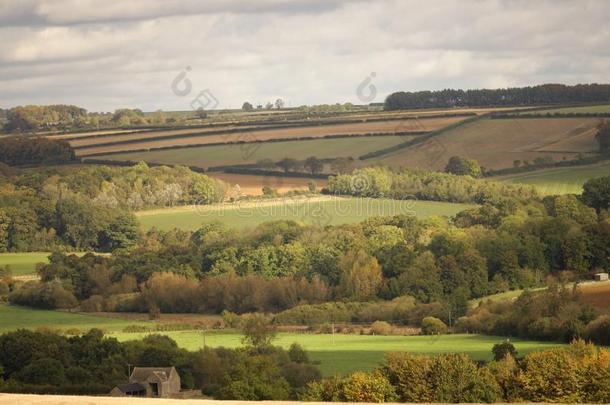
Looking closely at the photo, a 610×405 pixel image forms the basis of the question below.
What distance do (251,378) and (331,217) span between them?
46.8m

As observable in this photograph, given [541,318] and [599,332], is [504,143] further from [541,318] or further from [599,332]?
[599,332]

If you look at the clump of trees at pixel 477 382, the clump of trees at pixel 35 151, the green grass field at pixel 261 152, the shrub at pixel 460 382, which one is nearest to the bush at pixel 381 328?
the clump of trees at pixel 477 382

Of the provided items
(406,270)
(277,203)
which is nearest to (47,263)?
(277,203)

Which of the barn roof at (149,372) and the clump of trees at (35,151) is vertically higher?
the clump of trees at (35,151)

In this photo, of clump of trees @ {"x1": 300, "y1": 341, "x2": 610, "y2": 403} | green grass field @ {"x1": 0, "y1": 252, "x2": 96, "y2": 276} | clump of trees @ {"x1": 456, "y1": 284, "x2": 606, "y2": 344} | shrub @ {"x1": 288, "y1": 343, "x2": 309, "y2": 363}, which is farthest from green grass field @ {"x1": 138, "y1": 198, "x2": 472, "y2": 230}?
clump of trees @ {"x1": 300, "y1": 341, "x2": 610, "y2": 403}

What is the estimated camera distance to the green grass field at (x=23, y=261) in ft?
281

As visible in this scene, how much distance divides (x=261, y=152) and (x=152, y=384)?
199 feet

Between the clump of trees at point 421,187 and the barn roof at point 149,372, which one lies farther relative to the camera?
the clump of trees at point 421,187

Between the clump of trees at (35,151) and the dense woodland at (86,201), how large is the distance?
259 cm

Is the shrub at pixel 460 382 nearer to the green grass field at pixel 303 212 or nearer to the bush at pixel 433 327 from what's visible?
the bush at pixel 433 327

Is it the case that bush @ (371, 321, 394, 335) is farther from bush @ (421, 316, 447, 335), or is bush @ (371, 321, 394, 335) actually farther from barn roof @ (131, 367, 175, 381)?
barn roof @ (131, 367, 175, 381)

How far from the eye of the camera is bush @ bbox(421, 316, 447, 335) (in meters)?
61.3

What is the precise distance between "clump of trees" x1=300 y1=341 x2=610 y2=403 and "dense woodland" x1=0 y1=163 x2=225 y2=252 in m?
51.5

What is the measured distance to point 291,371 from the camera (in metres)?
49.4
